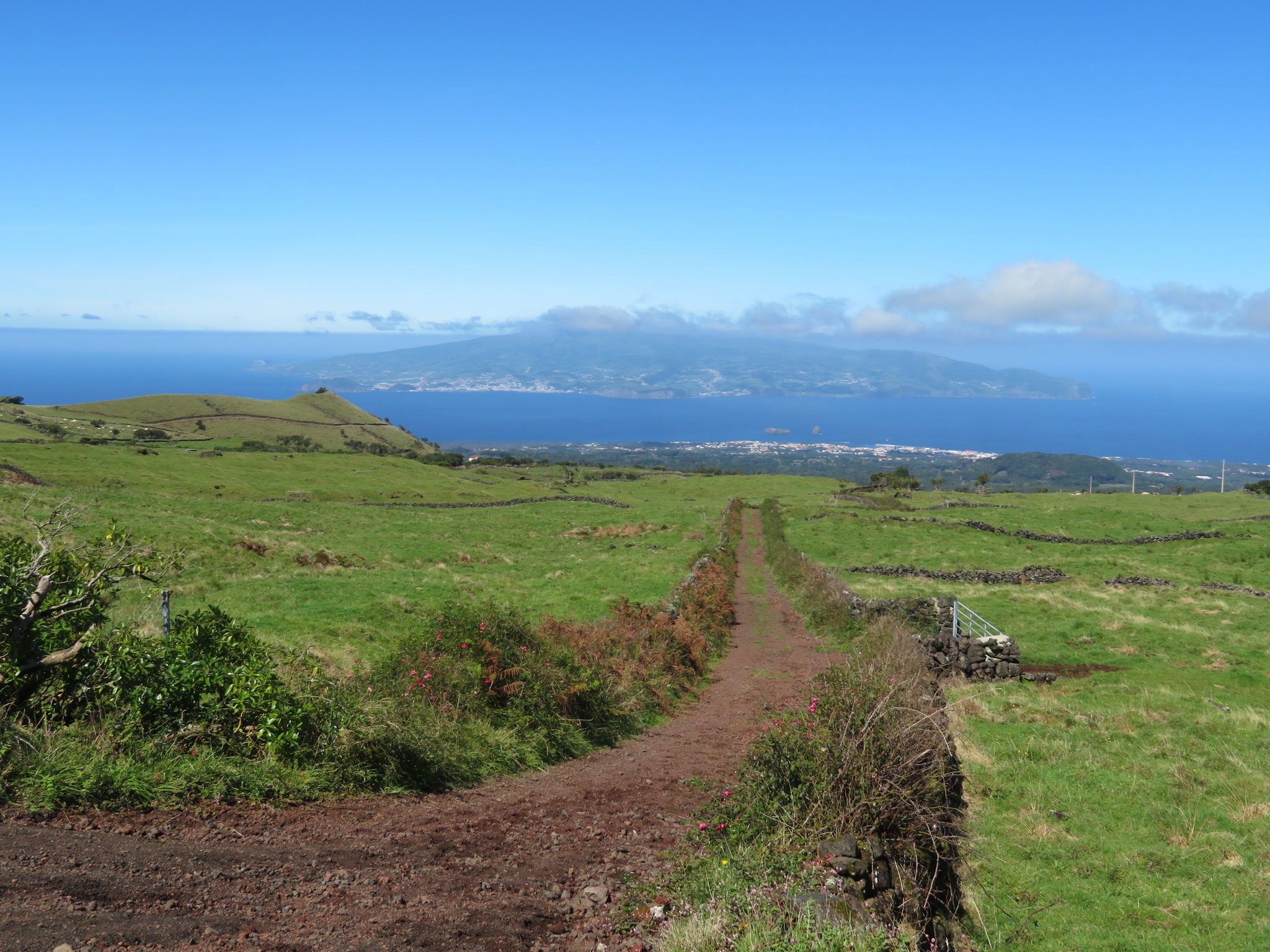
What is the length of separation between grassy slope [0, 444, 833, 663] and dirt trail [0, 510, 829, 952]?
6552 mm

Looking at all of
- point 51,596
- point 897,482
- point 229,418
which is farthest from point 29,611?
point 229,418

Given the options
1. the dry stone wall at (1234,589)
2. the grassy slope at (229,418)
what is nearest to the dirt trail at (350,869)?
the dry stone wall at (1234,589)

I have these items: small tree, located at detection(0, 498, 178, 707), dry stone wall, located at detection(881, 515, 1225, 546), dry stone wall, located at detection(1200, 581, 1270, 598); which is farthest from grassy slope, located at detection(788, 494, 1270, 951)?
dry stone wall, located at detection(881, 515, 1225, 546)

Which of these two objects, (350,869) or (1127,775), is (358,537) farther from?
(1127,775)

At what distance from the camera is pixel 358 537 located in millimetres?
37781

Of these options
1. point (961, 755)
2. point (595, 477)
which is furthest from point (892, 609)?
point (595, 477)

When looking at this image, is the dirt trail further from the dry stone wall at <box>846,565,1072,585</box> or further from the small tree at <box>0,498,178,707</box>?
the dry stone wall at <box>846,565,1072,585</box>

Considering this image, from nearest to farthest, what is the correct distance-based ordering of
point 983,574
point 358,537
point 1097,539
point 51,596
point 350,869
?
point 350,869, point 51,596, point 983,574, point 358,537, point 1097,539

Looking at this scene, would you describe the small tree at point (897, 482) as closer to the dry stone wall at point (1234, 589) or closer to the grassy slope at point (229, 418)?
the dry stone wall at point (1234, 589)

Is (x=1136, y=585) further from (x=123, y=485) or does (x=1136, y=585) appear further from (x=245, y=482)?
(x=245, y=482)

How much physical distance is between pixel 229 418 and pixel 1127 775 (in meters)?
183

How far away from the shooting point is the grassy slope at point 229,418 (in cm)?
14326

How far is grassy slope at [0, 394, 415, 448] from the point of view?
14326 centimetres

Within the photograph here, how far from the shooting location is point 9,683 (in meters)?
7.76
